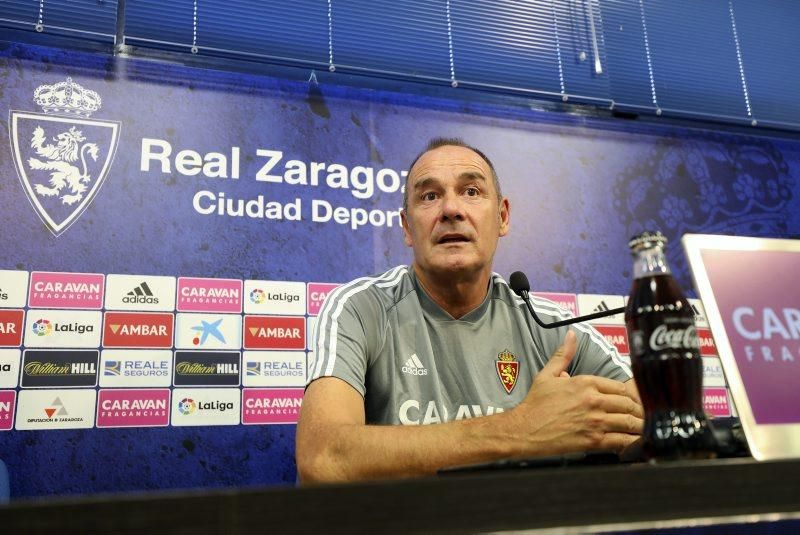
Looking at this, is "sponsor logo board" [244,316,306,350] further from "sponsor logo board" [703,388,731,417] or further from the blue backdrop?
"sponsor logo board" [703,388,731,417]

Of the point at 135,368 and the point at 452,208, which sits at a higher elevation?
the point at 452,208

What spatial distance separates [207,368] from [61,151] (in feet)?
2.52

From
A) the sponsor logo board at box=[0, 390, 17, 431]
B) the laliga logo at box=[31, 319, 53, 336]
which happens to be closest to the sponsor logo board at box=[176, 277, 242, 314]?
the laliga logo at box=[31, 319, 53, 336]

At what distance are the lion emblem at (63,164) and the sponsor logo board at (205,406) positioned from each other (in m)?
0.65

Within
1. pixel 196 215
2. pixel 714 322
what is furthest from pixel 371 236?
pixel 714 322

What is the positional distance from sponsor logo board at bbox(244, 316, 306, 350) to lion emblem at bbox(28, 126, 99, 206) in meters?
0.62

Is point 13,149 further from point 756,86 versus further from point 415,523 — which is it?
point 756,86

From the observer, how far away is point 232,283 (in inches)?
79.9

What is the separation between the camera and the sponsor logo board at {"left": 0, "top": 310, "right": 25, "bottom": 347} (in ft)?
5.90

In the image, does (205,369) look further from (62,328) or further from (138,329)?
(62,328)

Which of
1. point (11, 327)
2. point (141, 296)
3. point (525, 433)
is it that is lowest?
point (525, 433)

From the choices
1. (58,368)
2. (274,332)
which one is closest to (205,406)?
(274,332)

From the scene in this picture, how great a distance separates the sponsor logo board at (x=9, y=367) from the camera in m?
1.77

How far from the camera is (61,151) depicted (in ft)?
6.51
